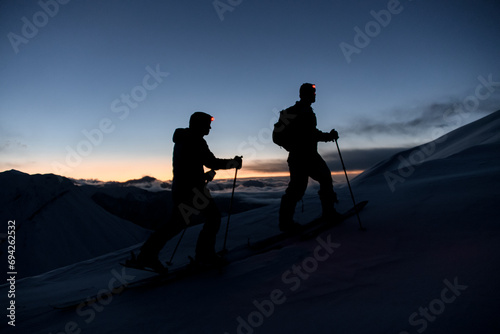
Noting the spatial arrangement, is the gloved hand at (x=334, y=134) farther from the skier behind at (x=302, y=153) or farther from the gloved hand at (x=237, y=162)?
the gloved hand at (x=237, y=162)

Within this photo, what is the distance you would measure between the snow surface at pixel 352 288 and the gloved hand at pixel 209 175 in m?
1.20

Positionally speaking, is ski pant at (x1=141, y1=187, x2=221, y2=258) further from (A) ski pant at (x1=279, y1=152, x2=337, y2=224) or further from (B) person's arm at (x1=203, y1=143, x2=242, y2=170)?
(A) ski pant at (x1=279, y1=152, x2=337, y2=224)

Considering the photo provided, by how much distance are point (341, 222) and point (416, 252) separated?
1.65 metres

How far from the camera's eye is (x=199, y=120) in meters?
3.46

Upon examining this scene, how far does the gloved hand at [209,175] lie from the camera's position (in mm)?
3570

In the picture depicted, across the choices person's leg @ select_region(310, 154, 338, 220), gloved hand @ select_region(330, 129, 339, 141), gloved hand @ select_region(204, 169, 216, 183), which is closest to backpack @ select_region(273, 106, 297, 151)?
person's leg @ select_region(310, 154, 338, 220)

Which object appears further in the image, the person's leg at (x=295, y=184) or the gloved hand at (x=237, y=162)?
the person's leg at (x=295, y=184)

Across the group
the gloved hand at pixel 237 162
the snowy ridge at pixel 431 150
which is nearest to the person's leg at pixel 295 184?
the gloved hand at pixel 237 162

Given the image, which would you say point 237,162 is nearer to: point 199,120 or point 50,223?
point 199,120

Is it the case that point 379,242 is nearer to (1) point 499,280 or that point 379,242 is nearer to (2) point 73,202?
(1) point 499,280

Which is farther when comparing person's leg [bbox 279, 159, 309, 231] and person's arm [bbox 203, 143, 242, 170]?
person's leg [bbox 279, 159, 309, 231]

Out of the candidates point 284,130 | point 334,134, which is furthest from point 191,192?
point 334,134

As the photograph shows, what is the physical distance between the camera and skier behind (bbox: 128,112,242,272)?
127 inches

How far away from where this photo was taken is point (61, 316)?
2.88 meters
